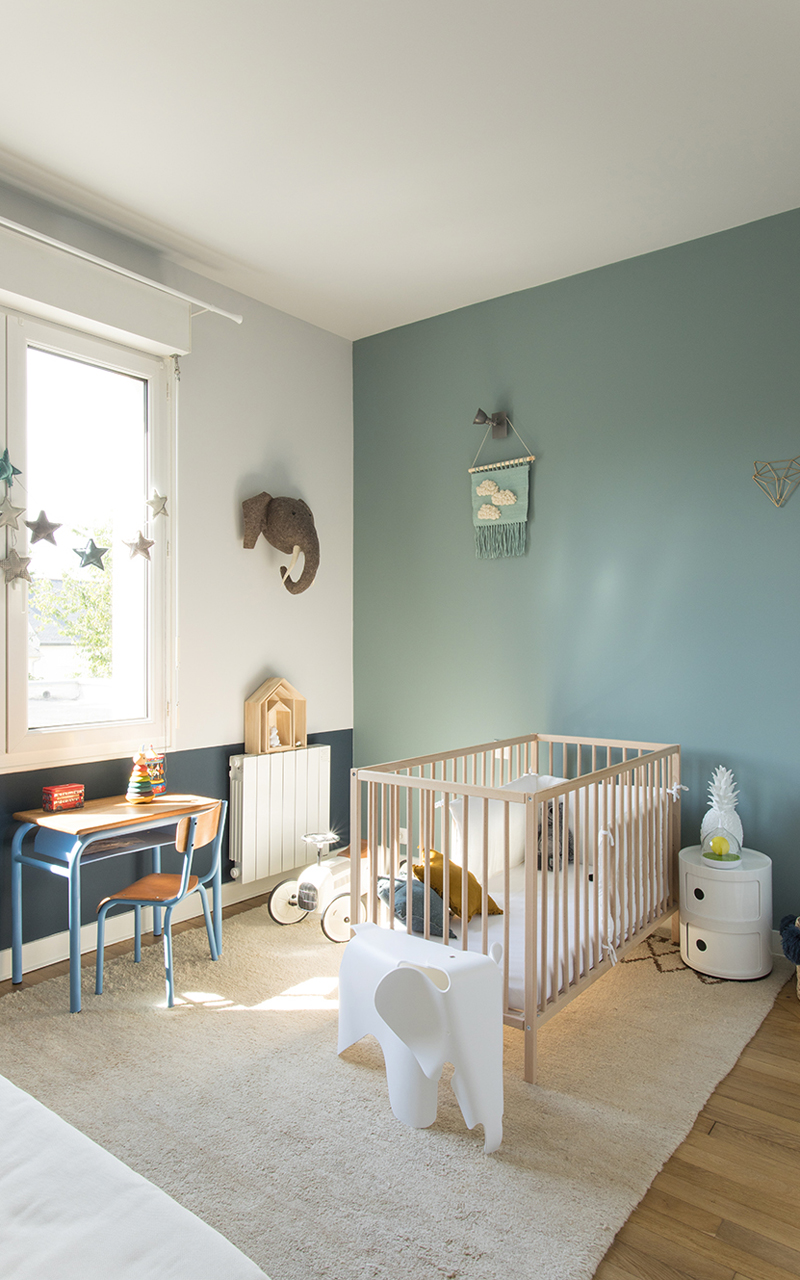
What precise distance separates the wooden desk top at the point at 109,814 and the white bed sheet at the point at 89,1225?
1.54 metres

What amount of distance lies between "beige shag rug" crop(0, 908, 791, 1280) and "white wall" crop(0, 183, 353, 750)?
1185 millimetres

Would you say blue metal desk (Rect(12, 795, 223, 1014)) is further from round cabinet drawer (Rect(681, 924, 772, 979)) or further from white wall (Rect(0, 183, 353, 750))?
round cabinet drawer (Rect(681, 924, 772, 979))

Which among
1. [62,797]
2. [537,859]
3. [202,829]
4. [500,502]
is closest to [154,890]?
[202,829]

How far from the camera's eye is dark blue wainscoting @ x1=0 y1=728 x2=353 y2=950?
8.87 feet

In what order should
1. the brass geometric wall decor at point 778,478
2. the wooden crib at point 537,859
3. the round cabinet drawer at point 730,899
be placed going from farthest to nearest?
the brass geometric wall decor at point 778,478, the round cabinet drawer at point 730,899, the wooden crib at point 537,859

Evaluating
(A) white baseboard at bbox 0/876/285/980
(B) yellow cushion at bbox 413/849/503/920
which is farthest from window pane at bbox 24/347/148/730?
(B) yellow cushion at bbox 413/849/503/920

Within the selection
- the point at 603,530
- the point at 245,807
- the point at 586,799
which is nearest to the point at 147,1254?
the point at 586,799

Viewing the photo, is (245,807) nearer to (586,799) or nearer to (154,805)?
(154,805)

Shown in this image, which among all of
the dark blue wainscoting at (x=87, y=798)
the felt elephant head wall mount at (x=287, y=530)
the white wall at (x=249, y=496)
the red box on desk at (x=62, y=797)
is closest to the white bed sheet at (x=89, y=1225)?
the red box on desk at (x=62, y=797)

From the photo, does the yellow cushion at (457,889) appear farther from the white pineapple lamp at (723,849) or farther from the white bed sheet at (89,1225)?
the white bed sheet at (89,1225)

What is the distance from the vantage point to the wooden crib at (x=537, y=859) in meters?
2.14

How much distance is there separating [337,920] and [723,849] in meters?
1.43

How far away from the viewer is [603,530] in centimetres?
330

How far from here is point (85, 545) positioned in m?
2.97
